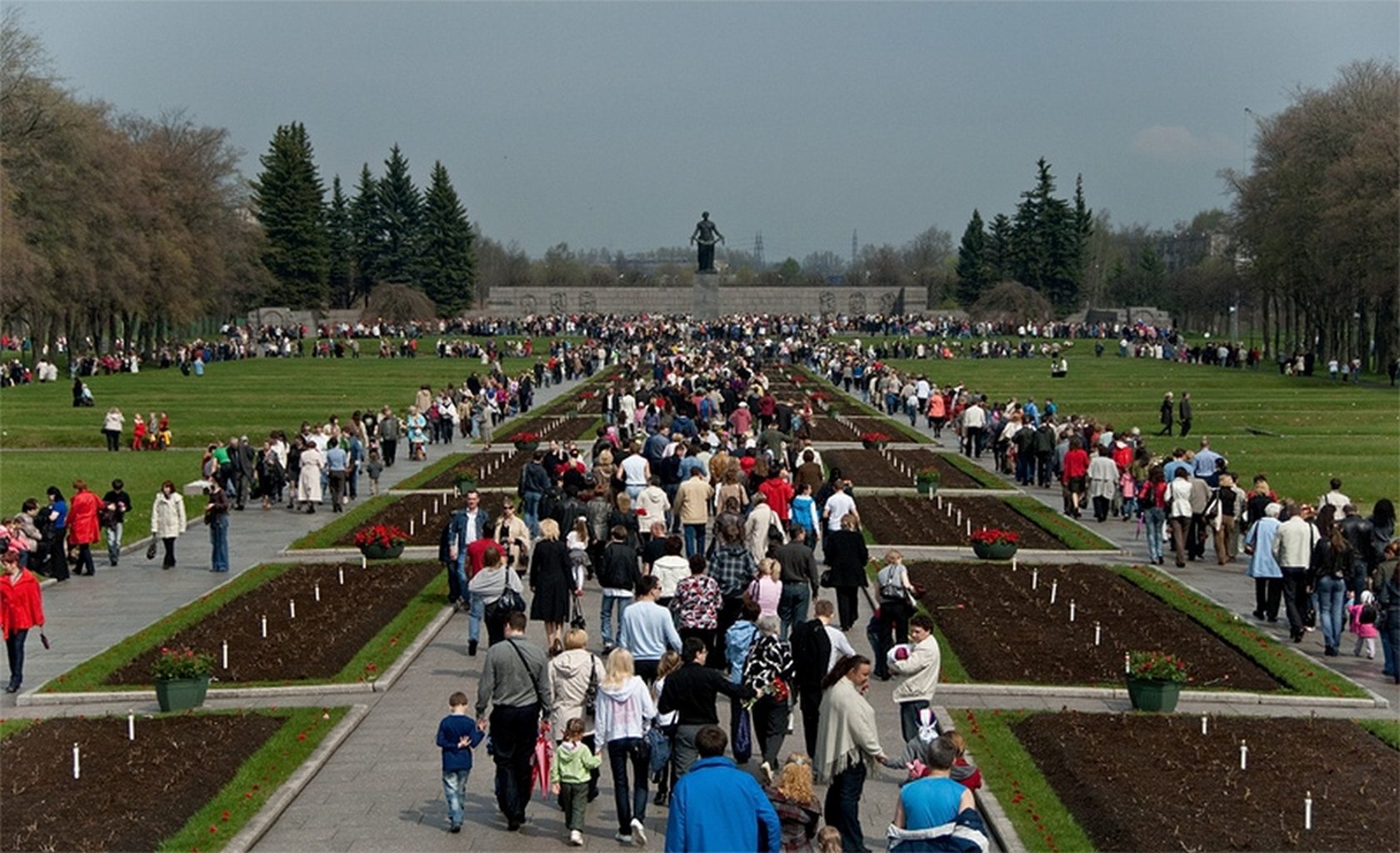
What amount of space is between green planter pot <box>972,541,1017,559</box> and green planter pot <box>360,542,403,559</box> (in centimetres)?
919

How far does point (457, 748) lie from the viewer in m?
13.5

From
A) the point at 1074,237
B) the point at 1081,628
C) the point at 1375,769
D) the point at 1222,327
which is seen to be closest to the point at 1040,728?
the point at 1375,769

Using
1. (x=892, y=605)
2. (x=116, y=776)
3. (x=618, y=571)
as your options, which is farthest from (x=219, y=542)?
(x=892, y=605)

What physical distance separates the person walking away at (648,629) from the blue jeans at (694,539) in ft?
29.5

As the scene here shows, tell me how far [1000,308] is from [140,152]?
6421 centimetres

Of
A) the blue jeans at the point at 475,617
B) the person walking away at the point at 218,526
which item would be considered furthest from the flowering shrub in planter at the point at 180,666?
the person walking away at the point at 218,526

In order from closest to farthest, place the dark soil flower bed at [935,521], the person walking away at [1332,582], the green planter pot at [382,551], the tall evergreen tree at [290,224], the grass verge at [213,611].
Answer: the grass verge at [213,611] → the person walking away at [1332,582] → the green planter pot at [382,551] → the dark soil flower bed at [935,521] → the tall evergreen tree at [290,224]

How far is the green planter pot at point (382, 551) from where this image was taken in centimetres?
2755

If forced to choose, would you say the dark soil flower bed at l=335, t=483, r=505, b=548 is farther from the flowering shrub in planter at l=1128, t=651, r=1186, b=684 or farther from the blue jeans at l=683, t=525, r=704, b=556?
the flowering shrub in planter at l=1128, t=651, r=1186, b=684

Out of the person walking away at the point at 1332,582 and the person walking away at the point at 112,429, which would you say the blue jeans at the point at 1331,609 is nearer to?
the person walking away at the point at 1332,582

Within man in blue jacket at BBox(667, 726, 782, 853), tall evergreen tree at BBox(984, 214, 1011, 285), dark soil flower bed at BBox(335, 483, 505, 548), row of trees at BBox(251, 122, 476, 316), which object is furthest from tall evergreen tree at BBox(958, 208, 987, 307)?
man in blue jacket at BBox(667, 726, 782, 853)

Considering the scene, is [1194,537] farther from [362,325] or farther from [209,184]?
[362,325]

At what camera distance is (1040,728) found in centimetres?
1677

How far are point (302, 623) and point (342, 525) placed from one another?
398 inches
